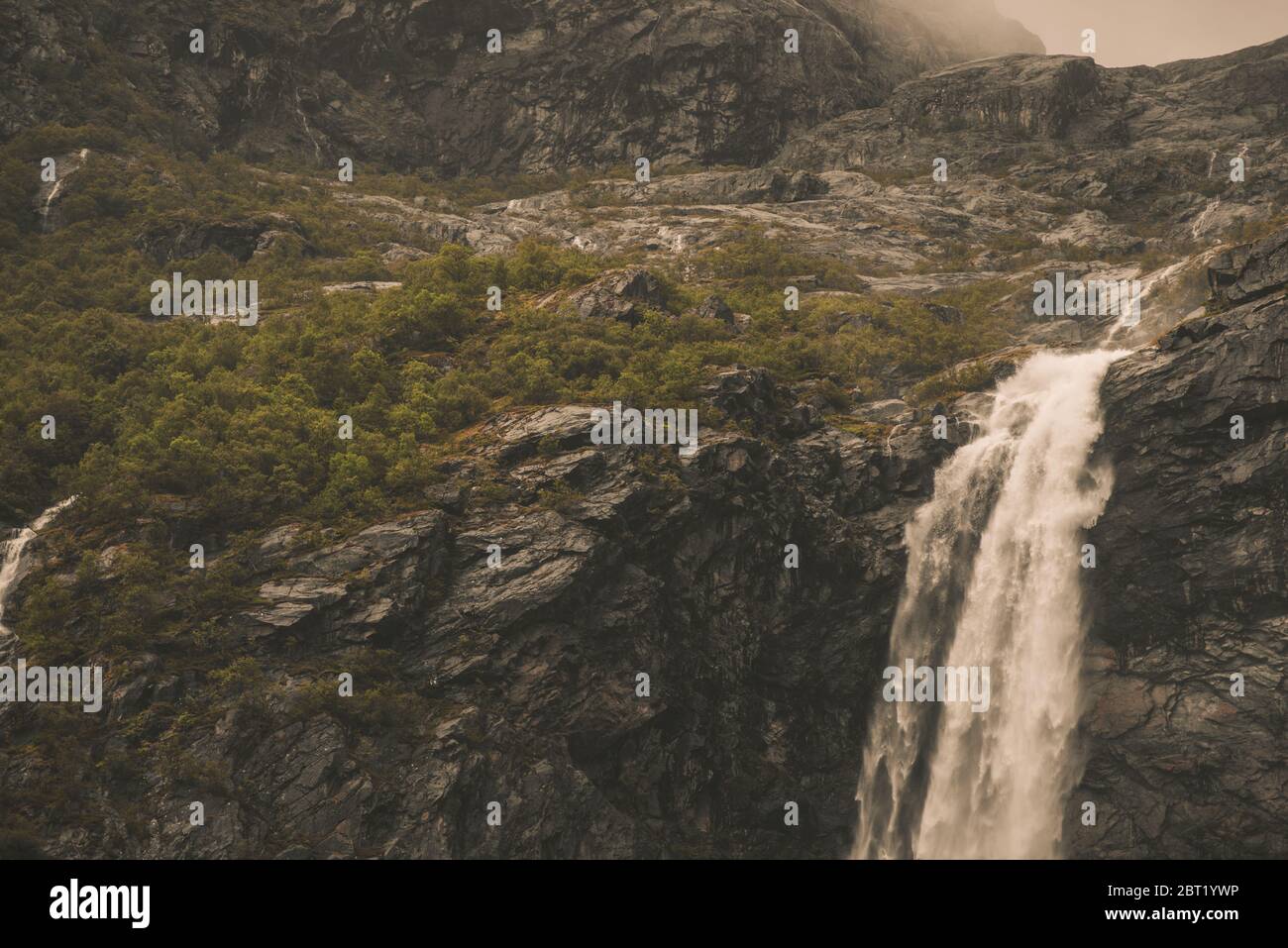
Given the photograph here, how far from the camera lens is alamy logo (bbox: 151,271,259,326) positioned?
3123 inches

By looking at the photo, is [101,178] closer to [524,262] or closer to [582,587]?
[524,262]

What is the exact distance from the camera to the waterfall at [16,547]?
173ft

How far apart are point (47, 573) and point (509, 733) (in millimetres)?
20628

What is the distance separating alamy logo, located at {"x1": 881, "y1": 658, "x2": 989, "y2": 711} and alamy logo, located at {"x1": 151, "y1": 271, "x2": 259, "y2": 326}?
44529mm

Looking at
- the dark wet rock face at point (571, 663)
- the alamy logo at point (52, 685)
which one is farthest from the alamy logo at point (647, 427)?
the alamy logo at point (52, 685)

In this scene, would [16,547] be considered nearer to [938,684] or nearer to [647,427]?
[647,427]

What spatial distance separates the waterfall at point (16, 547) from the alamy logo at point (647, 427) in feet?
80.4

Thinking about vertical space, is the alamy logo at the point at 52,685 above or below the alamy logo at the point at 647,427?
below

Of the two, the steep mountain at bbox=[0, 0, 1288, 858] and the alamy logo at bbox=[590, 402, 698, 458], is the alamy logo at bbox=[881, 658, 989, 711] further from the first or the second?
the alamy logo at bbox=[590, 402, 698, 458]

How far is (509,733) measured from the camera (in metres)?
51.3

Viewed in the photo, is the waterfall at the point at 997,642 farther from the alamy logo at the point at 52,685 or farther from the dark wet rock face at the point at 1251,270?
the alamy logo at the point at 52,685

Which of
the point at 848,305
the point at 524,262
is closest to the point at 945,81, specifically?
the point at 848,305

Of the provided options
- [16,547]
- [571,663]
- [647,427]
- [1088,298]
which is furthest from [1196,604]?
[16,547]

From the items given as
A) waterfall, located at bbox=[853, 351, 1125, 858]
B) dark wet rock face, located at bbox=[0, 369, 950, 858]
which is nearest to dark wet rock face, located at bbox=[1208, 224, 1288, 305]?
waterfall, located at bbox=[853, 351, 1125, 858]
